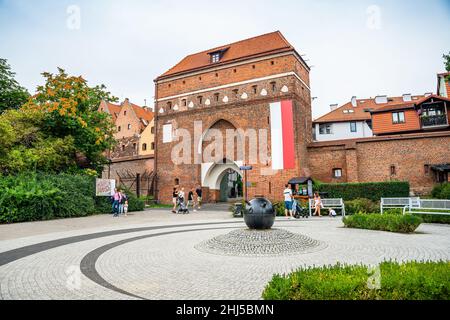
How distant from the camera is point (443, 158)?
73.8 ft

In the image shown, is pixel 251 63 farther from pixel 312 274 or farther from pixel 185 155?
pixel 312 274

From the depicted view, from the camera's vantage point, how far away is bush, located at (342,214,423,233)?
32.2 ft

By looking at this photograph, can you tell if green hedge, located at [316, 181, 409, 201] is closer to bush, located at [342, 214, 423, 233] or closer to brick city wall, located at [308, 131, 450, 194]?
brick city wall, located at [308, 131, 450, 194]

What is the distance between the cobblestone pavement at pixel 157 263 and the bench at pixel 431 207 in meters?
2.58

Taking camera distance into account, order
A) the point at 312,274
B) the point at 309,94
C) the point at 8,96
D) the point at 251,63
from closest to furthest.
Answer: the point at 312,274, the point at 8,96, the point at 251,63, the point at 309,94

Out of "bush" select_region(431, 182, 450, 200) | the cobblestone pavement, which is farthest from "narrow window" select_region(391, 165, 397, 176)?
the cobblestone pavement

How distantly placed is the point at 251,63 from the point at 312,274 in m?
25.9

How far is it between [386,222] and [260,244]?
5506 mm

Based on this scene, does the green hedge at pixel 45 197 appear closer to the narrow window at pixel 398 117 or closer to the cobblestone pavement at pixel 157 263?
the cobblestone pavement at pixel 157 263

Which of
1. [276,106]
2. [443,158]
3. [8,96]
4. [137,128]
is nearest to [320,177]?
[276,106]

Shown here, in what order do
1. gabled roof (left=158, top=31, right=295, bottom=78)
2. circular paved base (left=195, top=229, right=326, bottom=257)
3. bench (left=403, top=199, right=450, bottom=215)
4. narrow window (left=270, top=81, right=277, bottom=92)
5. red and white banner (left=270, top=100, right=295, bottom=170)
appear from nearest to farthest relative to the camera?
circular paved base (left=195, top=229, right=326, bottom=257), bench (left=403, top=199, right=450, bottom=215), red and white banner (left=270, top=100, right=295, bottom=170), narrow window (left=270, top=81, right=277, bottom=92), gabled roof (left=158, top=31, right=295, bottom=78)

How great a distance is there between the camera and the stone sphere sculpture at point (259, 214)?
8.83 metres

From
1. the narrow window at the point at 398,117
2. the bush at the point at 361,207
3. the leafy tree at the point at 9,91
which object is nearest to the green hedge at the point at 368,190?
the bush at the point at 361,207

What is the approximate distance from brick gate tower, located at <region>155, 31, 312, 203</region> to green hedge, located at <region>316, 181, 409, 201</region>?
390 cm
